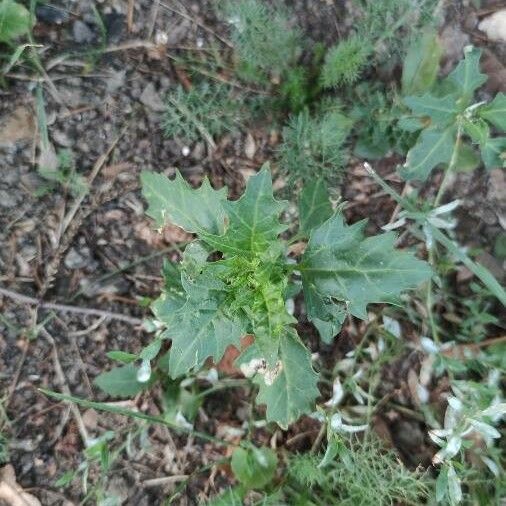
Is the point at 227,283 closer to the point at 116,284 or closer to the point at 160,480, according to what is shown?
the point at 116,284

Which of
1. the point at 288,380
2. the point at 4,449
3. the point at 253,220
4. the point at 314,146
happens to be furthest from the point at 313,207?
the point at 4,449

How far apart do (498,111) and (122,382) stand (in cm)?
173

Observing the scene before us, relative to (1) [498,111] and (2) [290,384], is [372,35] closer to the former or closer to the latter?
(1) [498,111]

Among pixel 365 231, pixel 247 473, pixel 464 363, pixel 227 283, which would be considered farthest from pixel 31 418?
pixel 464 363

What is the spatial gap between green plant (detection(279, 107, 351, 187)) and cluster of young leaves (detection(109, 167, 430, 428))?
2.09 ft

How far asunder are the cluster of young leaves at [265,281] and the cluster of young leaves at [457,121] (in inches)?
20.0

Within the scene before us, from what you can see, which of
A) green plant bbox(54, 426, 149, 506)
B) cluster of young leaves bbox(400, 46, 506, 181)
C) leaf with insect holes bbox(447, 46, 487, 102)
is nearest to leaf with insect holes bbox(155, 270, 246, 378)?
green plant bbox(54, 426, 149, 506)

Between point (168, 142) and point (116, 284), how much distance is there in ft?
2.11

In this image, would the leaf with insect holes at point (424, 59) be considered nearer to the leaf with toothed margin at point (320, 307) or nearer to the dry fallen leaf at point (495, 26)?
the dry fallen leaf at point (495, 26)

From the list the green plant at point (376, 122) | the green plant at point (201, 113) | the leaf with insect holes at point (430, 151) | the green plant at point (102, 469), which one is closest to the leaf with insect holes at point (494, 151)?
the leaf with insect holes at point (430, 151)

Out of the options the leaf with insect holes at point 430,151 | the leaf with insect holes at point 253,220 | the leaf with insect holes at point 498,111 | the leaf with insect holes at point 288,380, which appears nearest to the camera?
the leaf with insect holes at point 253,220

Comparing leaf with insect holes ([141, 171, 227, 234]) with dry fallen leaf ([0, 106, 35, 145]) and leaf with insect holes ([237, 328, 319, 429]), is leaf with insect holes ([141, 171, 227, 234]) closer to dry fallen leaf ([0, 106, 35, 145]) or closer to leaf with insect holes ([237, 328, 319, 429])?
leaf with insect holes ([237, 328, 319, 429])

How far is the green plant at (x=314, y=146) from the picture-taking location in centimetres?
262

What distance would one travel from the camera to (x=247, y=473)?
2.53 m
